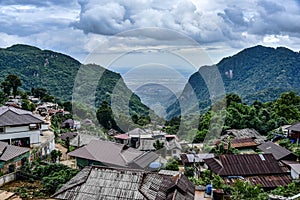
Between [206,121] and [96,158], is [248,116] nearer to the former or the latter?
[206,121]

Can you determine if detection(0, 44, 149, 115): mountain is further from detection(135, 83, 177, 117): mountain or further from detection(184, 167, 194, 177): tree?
detection(184, 167, 194, 177): tree

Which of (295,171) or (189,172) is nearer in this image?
(295,171)

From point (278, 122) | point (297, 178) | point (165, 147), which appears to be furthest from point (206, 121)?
point (297, 178)

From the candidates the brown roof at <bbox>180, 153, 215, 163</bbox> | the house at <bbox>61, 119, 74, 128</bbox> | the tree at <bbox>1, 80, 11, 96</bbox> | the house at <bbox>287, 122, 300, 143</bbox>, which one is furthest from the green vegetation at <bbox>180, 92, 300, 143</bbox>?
the tree at <bbox>1, 80, 11, 96</bbox>

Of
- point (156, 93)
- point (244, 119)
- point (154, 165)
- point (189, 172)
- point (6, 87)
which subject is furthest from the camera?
point (6, 87)

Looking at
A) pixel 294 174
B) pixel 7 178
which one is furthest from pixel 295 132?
pixel 7 178

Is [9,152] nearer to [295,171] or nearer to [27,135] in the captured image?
[27,135]

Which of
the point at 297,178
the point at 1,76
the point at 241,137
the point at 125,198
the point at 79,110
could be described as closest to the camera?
the point at 125,198

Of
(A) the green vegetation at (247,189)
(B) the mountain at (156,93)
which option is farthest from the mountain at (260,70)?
(A) the green vegetation at (247,189)
